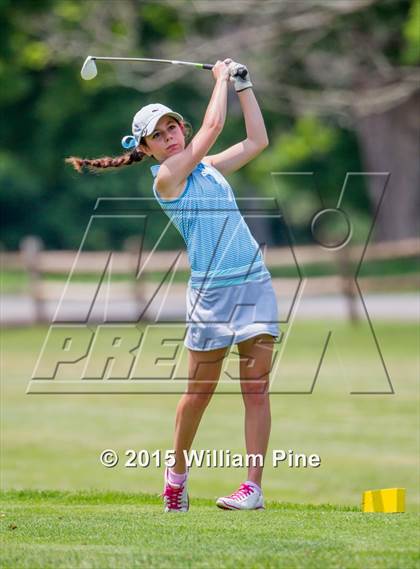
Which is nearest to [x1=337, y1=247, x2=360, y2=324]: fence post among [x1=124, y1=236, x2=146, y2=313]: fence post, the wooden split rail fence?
the wooden split rail fence

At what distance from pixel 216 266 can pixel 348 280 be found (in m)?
16.9

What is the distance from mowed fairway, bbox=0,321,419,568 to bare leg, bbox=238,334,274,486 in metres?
0.34

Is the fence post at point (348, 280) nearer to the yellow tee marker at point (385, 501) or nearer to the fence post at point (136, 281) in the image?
the fence post at point (136, 281)

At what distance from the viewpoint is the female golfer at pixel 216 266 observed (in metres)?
6.38

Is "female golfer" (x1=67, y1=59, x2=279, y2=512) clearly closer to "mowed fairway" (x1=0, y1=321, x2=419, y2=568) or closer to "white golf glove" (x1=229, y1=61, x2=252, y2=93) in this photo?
"white golf glove" (x1=229, y1=61, x2=252, y2=93)

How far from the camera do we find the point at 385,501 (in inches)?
266

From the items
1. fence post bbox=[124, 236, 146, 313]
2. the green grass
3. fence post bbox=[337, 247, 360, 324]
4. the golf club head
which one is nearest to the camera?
the green grass

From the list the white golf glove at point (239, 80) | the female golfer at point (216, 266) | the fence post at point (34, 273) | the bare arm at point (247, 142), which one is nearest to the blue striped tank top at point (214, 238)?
the female golfer at point (216, 266)

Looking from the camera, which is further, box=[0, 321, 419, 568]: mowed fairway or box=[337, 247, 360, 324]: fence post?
box=[337, 247, 360, 324]: fence post

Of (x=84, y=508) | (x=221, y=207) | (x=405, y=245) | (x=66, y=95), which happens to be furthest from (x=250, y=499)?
(x=66, y=95)

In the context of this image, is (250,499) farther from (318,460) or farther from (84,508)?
(318,460)

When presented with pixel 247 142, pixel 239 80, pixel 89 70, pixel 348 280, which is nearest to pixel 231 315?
pixel 247 142

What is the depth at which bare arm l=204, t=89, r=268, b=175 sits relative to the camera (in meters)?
6.54

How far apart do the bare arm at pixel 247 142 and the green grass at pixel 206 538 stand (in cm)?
A: 166
